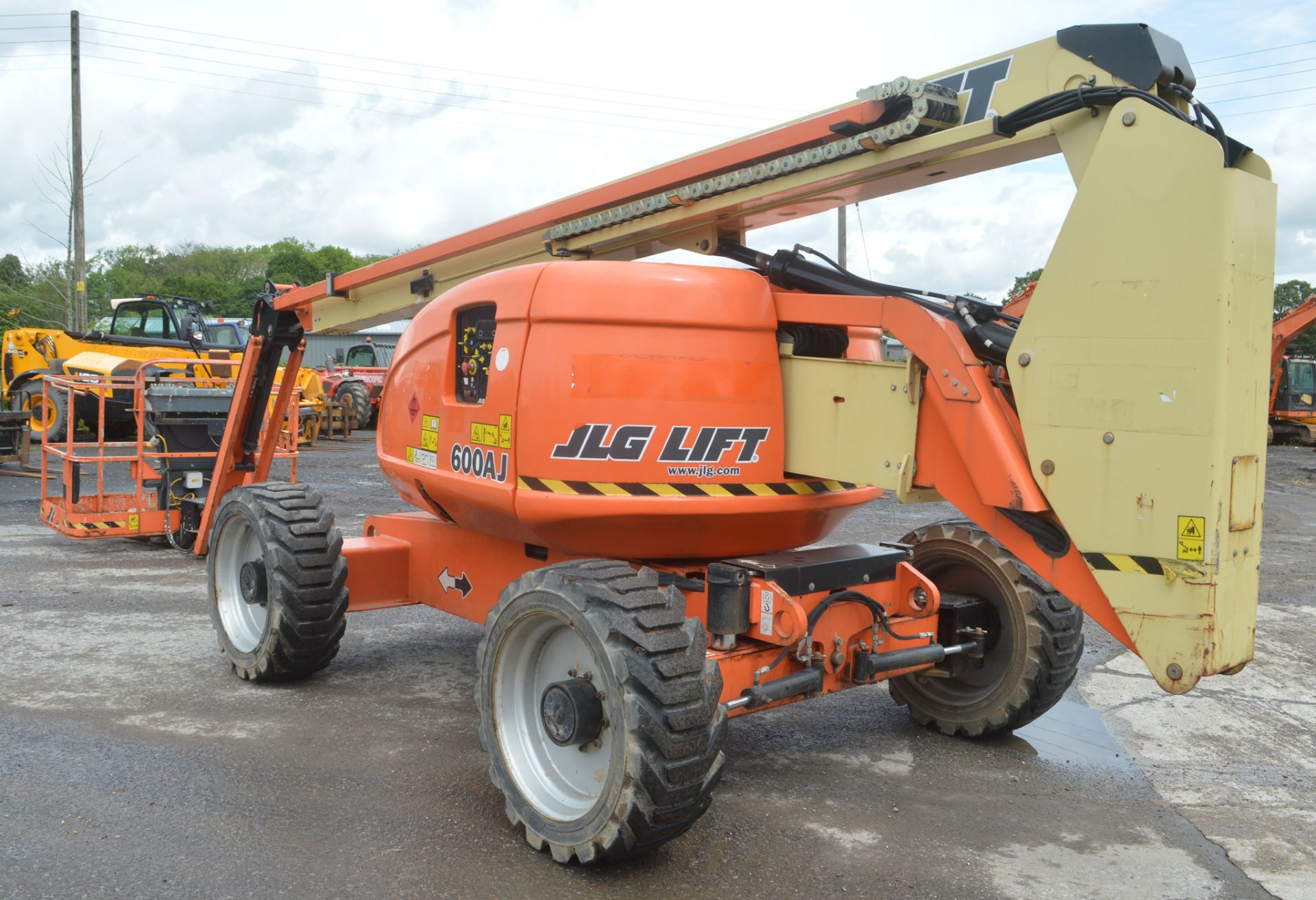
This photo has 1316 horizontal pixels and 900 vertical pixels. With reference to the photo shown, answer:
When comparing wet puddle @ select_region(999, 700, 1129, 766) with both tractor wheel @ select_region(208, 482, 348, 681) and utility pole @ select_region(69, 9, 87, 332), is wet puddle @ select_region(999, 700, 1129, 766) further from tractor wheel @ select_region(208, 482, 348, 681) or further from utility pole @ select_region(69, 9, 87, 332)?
utility pole @ select_region(69, 9, 87, 332)

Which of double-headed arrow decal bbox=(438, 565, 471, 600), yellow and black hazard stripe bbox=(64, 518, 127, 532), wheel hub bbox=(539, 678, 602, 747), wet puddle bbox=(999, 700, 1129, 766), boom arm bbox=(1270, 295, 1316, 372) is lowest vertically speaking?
wet puddle bbox=(999, 700, 1129, 766)

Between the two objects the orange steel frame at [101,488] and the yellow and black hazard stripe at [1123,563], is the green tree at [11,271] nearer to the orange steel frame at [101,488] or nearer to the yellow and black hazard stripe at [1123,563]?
the orange steel frame at [101,488]

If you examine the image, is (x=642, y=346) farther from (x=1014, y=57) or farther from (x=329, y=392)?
(x=329, y=392)

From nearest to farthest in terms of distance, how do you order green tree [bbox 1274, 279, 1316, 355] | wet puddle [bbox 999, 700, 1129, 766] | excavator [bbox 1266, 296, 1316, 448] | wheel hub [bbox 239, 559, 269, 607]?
wet puddle [bbox 999, 700, 1129, 766] < wheel hub [bbox 239, 559, 269, 607] < excavator [bbox 1266, 296, 1316, 448] < green tree [bbox 1274, 279, 1316, 355]

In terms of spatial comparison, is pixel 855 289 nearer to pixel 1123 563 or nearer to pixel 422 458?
pixel 1123 563

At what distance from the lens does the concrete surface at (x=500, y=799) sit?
3859 millimetres

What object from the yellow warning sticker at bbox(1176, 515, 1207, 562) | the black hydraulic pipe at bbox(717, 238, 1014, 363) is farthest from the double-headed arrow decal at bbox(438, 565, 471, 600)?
the yellow warning sticker at bbox(1176, 515, 1207, 562)

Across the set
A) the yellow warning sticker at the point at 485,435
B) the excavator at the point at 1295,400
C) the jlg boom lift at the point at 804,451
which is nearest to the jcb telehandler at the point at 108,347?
the jlg boom lift at the point at 804,451

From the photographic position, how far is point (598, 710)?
400cm

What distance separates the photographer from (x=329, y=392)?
23.6 m

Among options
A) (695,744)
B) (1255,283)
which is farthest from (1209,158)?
(695,744)

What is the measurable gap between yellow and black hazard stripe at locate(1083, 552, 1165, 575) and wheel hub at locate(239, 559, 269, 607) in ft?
13.8

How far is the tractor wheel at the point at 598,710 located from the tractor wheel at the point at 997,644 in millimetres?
1928

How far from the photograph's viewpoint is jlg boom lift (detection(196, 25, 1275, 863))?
3.42m
